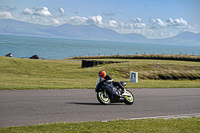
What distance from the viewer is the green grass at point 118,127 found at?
7520mm

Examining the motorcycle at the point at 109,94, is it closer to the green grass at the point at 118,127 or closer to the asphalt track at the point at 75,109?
the asphalt track at the point at 75,109

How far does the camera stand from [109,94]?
12.8 m

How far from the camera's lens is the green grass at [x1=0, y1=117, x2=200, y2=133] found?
24.7 ft

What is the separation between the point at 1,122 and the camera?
866cm

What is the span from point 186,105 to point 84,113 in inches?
209

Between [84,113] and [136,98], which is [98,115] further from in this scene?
[136,98]

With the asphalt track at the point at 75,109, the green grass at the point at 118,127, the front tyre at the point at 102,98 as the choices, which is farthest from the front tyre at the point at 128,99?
the green grass at the point at 118,127

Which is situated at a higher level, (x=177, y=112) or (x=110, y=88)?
(x=110, y=88)

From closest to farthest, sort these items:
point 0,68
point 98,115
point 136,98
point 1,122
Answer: point 1,122
point 98,115
point 136,98
point 0,68

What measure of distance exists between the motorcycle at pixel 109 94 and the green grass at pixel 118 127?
363 centimetres

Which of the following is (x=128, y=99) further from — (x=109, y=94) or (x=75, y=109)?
(x=75, y=109)

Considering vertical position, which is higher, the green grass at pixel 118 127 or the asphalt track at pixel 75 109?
the green grass at pixel 118 127

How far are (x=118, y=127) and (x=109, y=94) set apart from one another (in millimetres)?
4771

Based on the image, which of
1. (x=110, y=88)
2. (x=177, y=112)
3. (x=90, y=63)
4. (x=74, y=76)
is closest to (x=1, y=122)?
(x=110, y=88)
